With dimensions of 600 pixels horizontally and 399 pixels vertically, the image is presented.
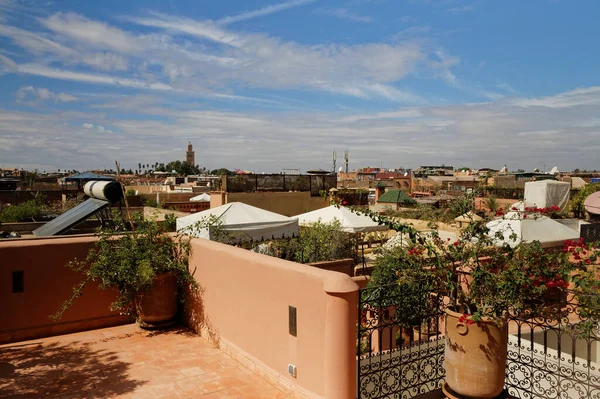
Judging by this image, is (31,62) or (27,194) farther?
(27,194)

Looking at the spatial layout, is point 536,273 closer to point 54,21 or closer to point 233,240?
point 233,240

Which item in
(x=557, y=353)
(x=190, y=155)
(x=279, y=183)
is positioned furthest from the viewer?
(x=190, y=155)

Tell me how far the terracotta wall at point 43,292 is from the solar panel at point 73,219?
0.92 meters

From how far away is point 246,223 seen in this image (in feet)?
35.2

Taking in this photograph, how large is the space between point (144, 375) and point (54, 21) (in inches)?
480

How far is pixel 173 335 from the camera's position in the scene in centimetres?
660

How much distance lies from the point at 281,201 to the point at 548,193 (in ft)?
48.8

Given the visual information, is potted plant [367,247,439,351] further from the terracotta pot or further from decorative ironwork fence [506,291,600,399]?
decorative ironwork fence [506,291,600,399]

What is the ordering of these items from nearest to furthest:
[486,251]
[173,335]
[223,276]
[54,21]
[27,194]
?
[486,251] → [223,276] → [173,335] → [54,21] → [27,194]

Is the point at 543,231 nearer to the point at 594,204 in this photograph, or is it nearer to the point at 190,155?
the point at 594,204

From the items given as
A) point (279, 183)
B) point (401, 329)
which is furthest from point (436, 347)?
point (279, 183)

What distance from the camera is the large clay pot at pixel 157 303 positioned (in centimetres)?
664

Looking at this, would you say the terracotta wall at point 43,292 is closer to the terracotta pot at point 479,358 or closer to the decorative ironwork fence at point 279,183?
the terracotta pot at point 479,358

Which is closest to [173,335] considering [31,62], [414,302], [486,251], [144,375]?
[144,375]
